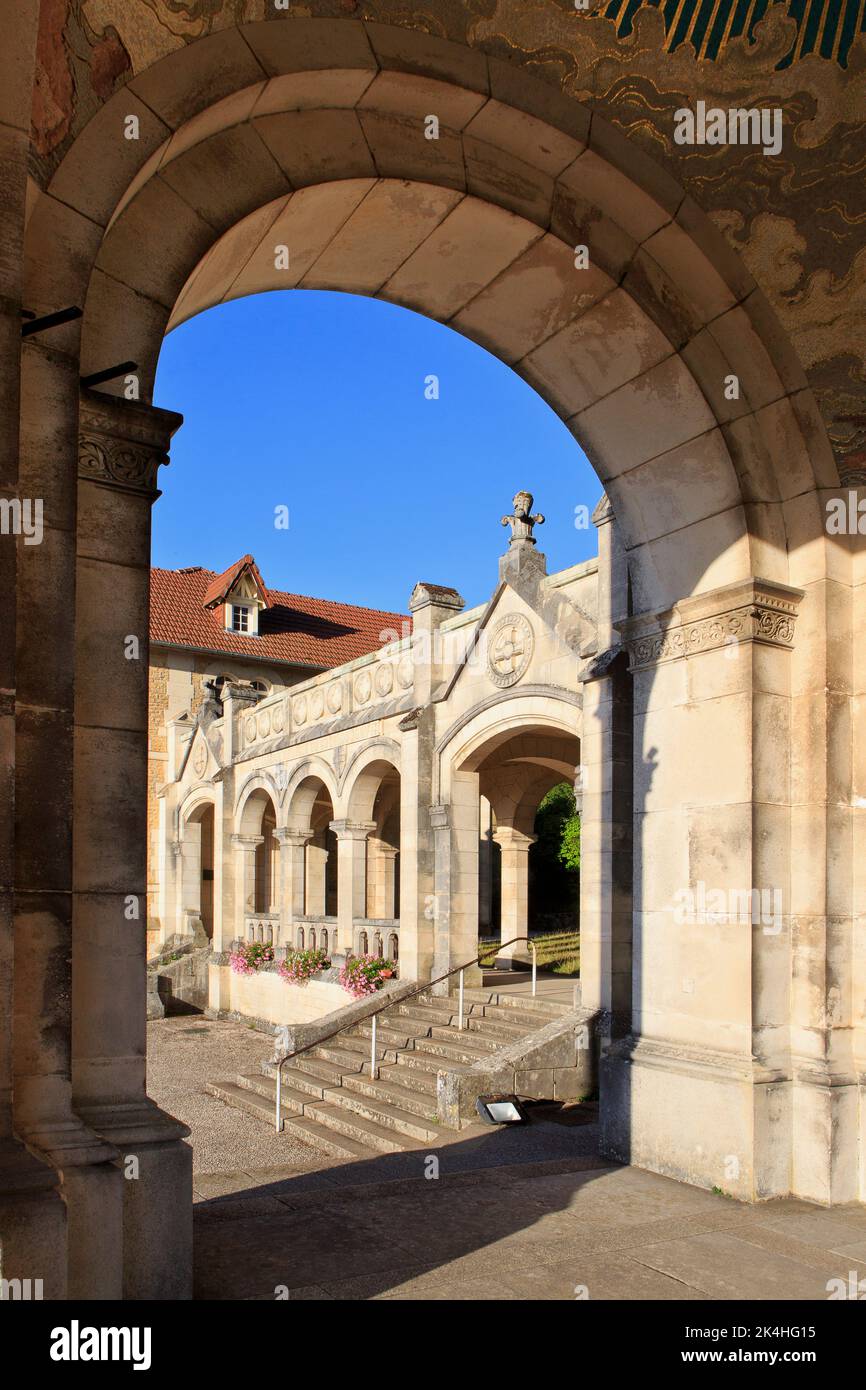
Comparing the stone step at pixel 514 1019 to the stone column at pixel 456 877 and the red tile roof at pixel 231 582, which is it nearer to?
the stone column at pixel 456 877

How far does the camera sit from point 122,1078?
12.9 ft

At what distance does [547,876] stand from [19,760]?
24842mm

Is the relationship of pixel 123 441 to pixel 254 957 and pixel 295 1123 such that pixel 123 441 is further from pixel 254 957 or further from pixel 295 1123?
pixel 254 957

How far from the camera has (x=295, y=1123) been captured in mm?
11469

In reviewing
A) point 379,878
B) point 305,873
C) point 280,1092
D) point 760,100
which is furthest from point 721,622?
point 305,873

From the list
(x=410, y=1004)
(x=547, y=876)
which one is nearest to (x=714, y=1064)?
(x=410, y=1004)

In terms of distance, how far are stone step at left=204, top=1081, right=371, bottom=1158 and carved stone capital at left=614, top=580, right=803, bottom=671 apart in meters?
5.33

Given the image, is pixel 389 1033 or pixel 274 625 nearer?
pixel 389 1033

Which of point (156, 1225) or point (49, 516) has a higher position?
point (49, 516)

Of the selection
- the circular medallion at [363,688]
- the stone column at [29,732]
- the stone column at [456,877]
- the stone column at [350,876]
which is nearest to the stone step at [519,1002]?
the stone column at [456,877]

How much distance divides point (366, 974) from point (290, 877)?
521 centimetres

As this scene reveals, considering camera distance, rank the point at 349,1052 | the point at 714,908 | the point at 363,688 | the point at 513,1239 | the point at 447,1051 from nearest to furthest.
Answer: the point at 513,1239 < the point at 714,908 < the point at 447,1051 < the point at 349,1052 < the point at 363,688

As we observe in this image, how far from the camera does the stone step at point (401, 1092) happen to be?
35.0 feet
